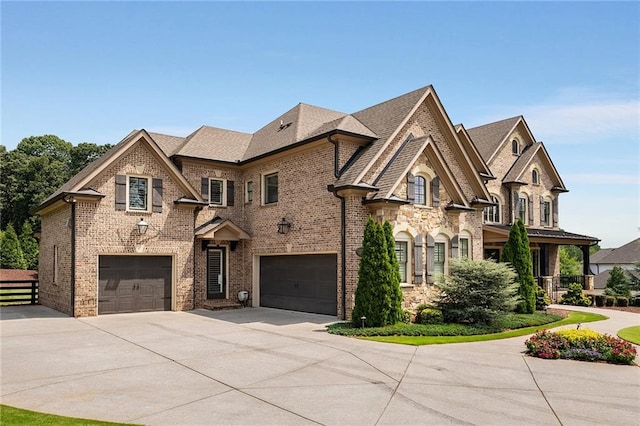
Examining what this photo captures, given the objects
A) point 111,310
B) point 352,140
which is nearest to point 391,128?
point 352,140

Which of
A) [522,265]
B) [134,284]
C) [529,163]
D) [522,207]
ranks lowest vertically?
[134,284]

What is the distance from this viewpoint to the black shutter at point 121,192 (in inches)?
750

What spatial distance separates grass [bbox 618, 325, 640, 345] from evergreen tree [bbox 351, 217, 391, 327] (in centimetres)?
675

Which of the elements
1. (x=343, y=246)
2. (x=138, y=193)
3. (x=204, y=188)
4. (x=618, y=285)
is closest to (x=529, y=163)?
(x=618, y=285)

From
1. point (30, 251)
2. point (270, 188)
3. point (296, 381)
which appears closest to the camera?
point (296, 381)

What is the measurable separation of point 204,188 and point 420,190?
9.49 m

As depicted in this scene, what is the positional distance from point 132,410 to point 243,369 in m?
2.93

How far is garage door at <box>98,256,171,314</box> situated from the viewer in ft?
62.3

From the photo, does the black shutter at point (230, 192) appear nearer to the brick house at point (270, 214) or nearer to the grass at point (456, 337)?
the brick house at point (270, 214)

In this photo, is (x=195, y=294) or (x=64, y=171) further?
(x=64, y=171)

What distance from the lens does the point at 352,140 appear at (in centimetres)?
1830

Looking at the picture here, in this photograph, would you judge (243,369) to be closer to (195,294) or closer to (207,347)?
(207,347)

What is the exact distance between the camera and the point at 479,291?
16.1 metres

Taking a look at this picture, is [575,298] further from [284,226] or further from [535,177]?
[284,226]
